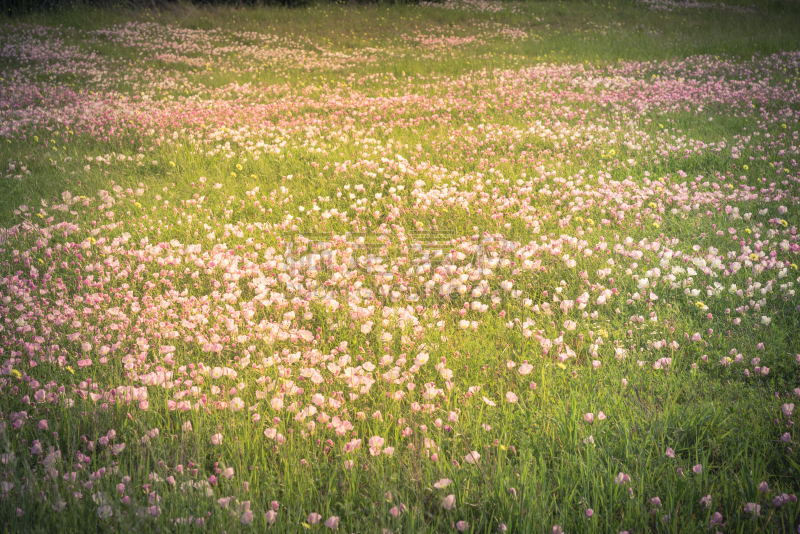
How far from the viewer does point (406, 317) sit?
3.71m

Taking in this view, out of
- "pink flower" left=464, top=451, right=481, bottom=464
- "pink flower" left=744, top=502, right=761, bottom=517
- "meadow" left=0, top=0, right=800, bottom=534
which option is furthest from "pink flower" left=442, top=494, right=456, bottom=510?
"pink flower" left=744, top=502, right=761, bottom=517

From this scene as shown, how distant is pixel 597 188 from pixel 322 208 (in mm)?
3478

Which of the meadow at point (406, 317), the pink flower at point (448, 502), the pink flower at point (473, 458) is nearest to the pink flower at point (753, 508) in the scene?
the meadow at point (406, 317)

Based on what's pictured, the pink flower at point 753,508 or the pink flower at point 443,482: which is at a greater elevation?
the pink flower at point 753,508

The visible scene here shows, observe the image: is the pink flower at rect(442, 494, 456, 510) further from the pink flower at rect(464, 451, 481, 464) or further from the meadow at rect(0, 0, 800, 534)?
the pink flower at rect(464, 451, 481, 464)

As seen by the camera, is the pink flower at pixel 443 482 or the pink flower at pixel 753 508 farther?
the pink flower at pixel 443 482

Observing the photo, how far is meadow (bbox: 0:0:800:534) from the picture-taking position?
91.9 inches

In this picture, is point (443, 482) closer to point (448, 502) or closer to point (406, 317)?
point (448, 502)

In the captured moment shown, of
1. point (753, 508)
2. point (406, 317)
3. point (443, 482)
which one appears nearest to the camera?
point (753, 508)

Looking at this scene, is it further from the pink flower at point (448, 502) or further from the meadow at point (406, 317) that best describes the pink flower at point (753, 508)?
the pink flower at point (448, 502)

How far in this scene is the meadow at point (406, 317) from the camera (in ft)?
7.66

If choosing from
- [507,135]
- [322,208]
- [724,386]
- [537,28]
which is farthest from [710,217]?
[537,28]

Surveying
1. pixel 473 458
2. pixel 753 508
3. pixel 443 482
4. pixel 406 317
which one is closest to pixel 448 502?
pixel 443 482

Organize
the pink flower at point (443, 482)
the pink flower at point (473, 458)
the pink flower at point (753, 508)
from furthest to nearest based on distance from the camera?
the pink flower at point (473, 458)
the pink flower at point (443, 482)
the pink flower at point (753, 508)
